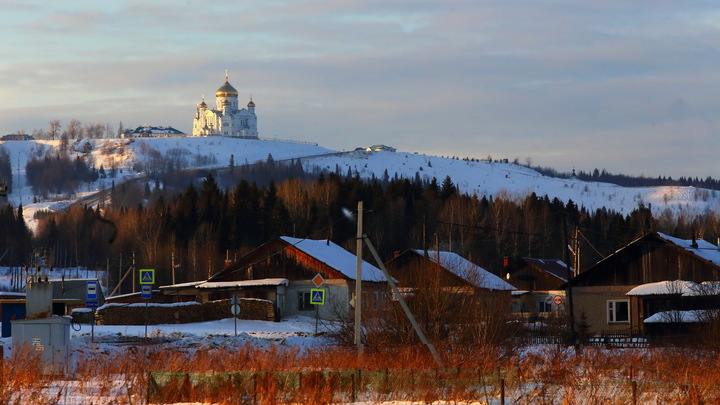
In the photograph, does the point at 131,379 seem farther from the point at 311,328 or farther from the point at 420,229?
the point at 420,229

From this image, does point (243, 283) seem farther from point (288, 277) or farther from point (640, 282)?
point (640, 282)

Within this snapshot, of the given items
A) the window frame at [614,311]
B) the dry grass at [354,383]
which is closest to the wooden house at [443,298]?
the dry grass at [354,383]

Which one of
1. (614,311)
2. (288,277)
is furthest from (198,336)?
(614,311)

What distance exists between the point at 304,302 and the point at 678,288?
65.1 feet

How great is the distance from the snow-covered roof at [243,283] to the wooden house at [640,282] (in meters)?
15.3

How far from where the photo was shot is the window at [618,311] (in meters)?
50.9

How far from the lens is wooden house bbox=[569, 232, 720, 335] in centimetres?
4750

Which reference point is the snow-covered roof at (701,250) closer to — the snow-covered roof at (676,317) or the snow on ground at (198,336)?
the snow-covered roof at (676,317)

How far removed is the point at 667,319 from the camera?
4312 centimetres

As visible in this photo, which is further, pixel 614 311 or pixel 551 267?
pixel 551 267

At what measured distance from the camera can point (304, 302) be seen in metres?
56.8

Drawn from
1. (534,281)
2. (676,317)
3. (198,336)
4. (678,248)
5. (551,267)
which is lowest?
(198,336)

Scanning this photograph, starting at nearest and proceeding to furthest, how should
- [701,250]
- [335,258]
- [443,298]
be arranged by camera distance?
[443,298] → [701,250] → [335,258]

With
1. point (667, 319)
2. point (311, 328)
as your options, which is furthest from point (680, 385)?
point (311, 328)
